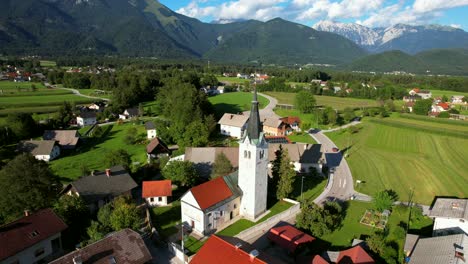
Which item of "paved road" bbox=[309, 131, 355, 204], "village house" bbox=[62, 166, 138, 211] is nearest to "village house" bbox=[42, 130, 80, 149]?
"village house" bbox=[62, 166, 138, 211]

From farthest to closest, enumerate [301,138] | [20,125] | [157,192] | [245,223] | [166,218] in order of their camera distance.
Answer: [301,138], [20,125], [157,192], [166,218], [245,223]

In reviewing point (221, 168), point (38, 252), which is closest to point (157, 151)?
point (221, 168)

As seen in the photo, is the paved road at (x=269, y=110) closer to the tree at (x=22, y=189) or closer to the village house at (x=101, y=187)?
the village house at (x=101, y=187)

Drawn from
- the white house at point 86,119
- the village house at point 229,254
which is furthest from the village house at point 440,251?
the white house at point 86,119

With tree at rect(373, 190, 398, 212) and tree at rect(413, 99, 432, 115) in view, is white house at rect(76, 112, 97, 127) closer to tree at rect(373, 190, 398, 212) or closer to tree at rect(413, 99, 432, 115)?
tree at rect(373, 190, 398, 212)

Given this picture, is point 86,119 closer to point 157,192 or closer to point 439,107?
point 157,192

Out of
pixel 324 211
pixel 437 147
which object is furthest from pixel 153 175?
pixel 437 147
